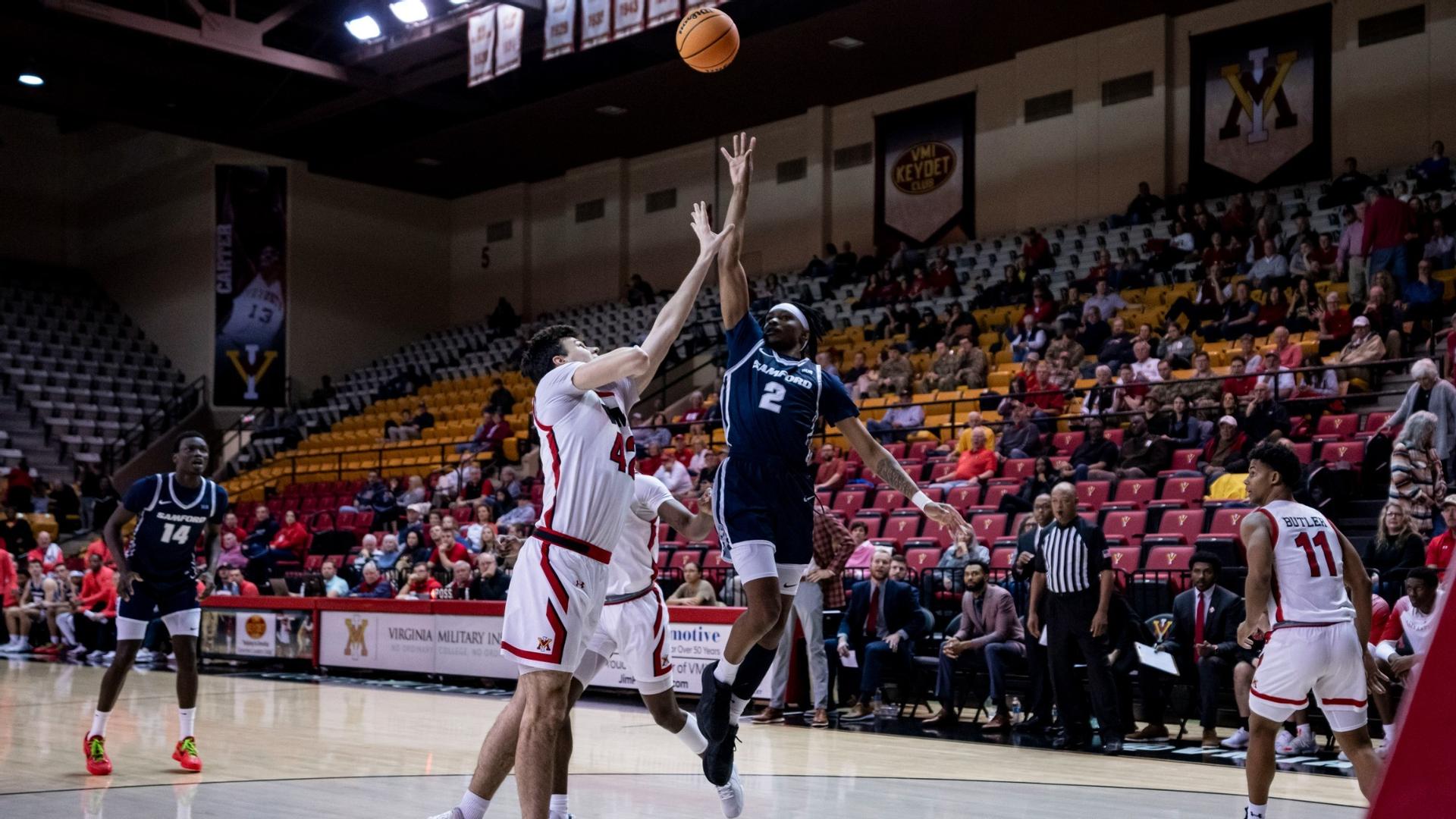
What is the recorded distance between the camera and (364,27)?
23625 millimetres

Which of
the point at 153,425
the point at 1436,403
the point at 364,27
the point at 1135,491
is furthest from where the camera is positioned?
the point at 153,425

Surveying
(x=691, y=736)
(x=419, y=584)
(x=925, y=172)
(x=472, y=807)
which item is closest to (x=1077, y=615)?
(x=691, y=736)

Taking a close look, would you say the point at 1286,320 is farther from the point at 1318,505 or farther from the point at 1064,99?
the point at 1064,99

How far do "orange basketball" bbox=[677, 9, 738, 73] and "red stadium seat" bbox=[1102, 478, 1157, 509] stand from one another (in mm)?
7096

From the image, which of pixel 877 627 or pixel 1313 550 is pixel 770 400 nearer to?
pixel 1313 550

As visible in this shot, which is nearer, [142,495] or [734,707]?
[734,707]

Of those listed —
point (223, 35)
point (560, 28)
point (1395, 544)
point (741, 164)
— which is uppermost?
point (223, 35)

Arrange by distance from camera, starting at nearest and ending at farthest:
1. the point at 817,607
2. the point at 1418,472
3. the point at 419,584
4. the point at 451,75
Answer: the point at 1418,472 < the point at 817,607 < the point at 419,584 < the point at 451,75

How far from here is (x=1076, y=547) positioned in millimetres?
10086

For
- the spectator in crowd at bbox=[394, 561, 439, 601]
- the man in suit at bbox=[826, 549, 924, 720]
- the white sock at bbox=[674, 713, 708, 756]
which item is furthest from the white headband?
the spectator in crowd at bbox=[394, 561, 439, 601]

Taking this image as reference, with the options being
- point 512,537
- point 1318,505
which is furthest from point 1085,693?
point 512,537

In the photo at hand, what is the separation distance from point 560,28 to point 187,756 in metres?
14.3

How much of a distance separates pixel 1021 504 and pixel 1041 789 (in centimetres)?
595

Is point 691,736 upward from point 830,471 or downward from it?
downward
